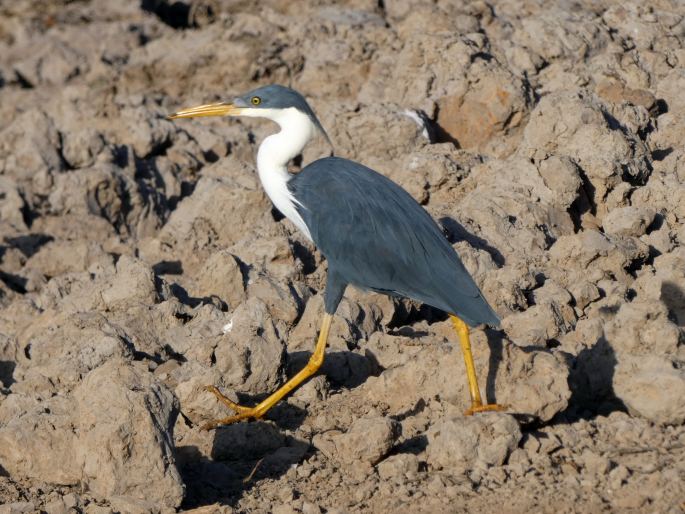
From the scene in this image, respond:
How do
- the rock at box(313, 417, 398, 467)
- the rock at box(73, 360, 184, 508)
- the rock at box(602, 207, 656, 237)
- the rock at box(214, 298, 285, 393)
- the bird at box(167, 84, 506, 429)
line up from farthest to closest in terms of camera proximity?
the rock at box(602, 207, 656, 237) → the rock at box(214, 298, 285, 393) → the bird at box(167, 84, 506, 429) → the rock at box(313, 417, 398, 467) → the rock at box(73, 360, 184, 508)

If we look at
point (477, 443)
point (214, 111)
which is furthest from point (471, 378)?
point (214, 111)

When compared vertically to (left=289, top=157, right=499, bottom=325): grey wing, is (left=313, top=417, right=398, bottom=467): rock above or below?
below

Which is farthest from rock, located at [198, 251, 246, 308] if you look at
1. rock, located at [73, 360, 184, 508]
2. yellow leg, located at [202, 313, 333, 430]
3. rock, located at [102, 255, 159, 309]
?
rock, located at [73, 360, 184, 508]

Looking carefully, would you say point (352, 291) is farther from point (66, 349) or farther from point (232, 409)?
point (66, 349)

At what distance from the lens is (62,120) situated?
1004 cm

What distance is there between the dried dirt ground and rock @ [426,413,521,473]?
0.01 metres

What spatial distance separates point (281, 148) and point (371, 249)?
3.37ft

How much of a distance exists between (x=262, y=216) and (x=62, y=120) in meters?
2.83

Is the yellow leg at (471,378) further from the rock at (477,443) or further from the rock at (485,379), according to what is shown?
the rock at (477,443)

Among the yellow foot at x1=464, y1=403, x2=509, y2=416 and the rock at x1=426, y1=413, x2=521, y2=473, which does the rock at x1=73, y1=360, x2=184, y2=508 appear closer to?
the rock at x1=426, y1=413, x2=521, y2=473

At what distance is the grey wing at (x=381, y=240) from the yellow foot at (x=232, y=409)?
810 mm

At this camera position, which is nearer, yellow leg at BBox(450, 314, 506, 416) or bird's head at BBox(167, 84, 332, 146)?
yellow leg at BBox(450, 314, 506, 416)

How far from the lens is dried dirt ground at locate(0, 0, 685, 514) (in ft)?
16.4

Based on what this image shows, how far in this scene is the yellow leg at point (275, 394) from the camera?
5688 mm
